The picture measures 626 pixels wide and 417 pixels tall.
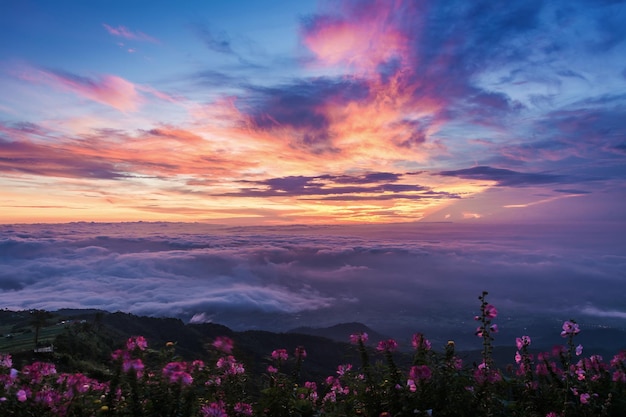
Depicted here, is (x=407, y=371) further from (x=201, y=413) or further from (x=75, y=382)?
(x=75, y=382)

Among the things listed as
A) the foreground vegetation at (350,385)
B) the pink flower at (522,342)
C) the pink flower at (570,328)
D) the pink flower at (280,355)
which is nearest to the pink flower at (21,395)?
the foreground vegetation at (350,385)

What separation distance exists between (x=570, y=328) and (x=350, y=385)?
3682mm

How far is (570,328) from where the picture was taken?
6543 mm

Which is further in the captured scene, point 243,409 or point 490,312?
point 490,312

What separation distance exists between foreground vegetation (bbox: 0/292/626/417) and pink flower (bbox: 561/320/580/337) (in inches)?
0.6

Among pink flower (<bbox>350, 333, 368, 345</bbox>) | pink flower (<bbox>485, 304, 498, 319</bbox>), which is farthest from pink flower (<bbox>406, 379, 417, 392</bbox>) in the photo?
pink flower (<bbox>485, 304, 498, 319</bbox>)

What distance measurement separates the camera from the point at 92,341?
6731 cm

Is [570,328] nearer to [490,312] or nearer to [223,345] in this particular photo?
[490,312]

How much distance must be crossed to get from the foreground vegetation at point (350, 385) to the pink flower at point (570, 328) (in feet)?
0.05

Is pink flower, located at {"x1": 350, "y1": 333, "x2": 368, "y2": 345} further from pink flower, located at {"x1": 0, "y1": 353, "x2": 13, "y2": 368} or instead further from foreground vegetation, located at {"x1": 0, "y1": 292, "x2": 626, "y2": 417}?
pink flower, located at {"x1": 0, "y1": 353, "x2": 13, "y2": 368}

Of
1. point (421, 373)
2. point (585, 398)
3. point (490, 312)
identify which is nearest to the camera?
point (421, 373)

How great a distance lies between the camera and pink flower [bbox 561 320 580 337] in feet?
21.0

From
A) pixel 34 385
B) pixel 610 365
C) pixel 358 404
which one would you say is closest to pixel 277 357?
pixel 358 404

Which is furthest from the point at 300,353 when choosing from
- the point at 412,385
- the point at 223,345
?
the point at 412,385
